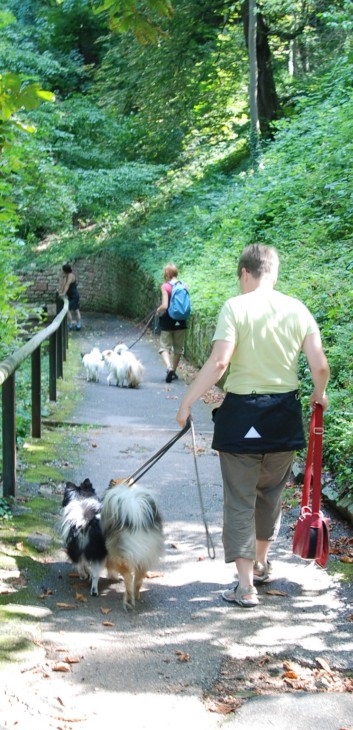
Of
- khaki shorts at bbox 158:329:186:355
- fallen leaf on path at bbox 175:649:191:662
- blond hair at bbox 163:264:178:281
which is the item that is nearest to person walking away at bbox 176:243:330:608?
fallen leaf on path at bbox 175:649:191:662

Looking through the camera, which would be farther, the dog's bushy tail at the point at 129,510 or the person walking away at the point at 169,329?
the person walking away at the point at 169,329

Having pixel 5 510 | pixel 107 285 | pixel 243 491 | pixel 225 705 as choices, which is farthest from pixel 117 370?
pixel 107 285

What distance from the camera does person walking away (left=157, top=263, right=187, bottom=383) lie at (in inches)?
531

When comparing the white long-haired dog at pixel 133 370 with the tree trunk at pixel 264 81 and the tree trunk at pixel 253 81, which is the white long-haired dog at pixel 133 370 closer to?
the tree trunk at pixel 253 81

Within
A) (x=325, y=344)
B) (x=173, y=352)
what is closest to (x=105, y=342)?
(x=173, y=352)

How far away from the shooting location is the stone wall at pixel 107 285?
82.7 ft

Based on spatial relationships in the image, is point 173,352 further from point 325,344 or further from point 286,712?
point 286,712

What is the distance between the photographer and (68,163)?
27.3 m

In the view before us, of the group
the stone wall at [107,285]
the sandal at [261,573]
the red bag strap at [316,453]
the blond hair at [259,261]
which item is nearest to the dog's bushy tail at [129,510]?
the sandal at [261,573]

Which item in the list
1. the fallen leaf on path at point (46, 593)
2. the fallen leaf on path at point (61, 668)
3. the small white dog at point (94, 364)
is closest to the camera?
the fallen leaf on path at point (61, 668)

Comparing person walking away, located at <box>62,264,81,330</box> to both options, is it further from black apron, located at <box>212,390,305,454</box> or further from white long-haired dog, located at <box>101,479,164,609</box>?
black apron, located at <box>212,390,305,454</box>

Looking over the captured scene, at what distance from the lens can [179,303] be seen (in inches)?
529

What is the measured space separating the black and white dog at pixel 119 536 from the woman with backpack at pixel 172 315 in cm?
859

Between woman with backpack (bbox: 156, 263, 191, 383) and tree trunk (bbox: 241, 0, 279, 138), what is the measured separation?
1069 cm
